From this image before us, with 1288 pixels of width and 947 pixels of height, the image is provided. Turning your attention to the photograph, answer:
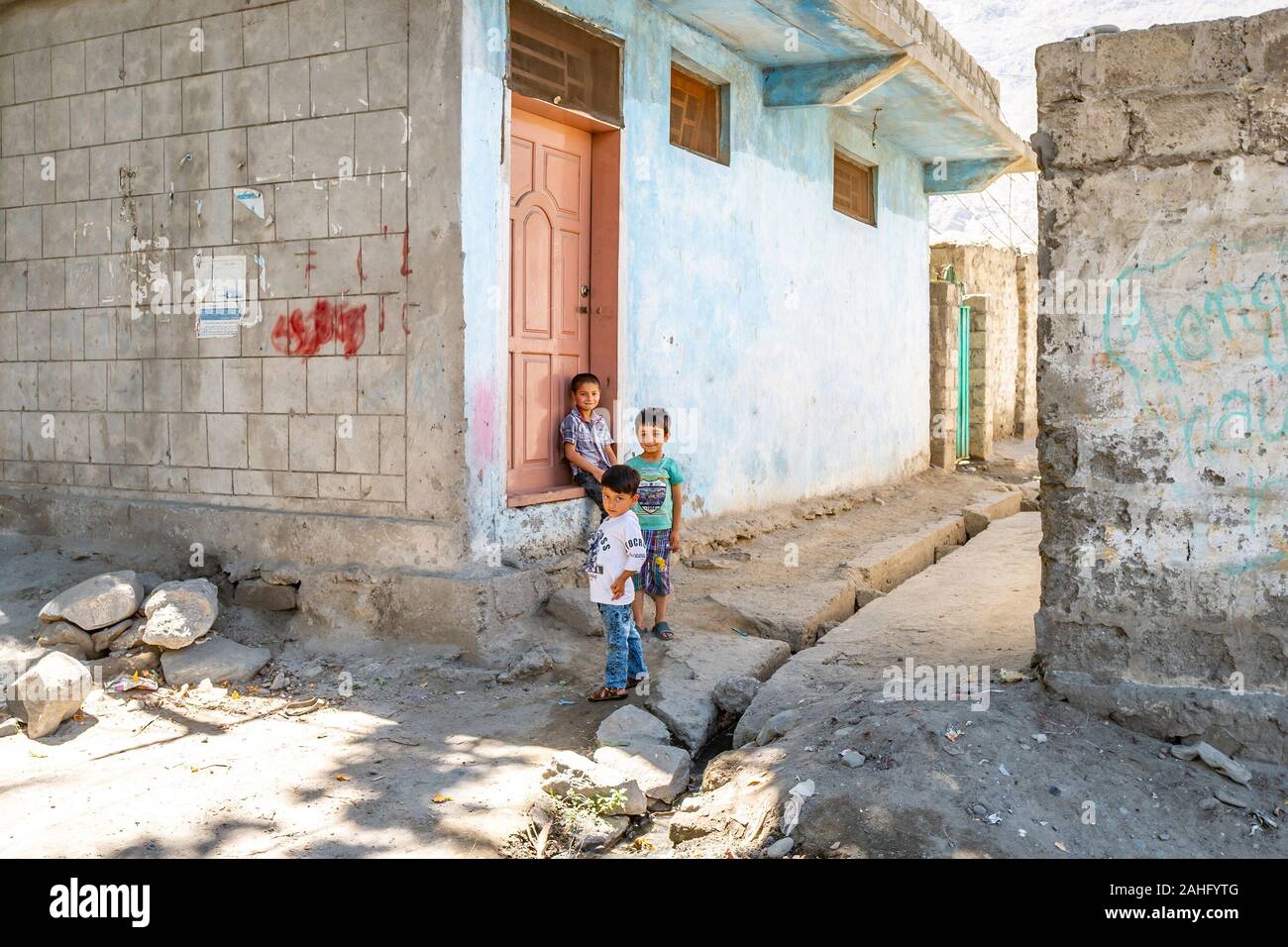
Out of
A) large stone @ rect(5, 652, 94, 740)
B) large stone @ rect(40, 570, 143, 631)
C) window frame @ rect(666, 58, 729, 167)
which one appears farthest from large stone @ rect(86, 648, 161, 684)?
window frame @ rect(666, 58, 729, 167)

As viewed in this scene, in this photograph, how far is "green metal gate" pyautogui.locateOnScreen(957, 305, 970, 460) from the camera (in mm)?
13555

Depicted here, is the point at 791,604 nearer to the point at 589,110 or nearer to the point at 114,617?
the point at 589,110

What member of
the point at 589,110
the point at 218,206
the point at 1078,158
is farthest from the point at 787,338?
the point at 1078,158

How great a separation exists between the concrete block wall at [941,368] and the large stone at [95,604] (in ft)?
31.1

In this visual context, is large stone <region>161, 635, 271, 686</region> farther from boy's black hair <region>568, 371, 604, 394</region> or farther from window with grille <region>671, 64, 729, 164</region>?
window with grille <region>671, 64, 729, 164</region>

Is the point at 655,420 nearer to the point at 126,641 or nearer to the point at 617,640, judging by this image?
the point at 617,640

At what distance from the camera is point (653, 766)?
395 cm

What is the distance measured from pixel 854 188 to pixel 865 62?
2.50 meters

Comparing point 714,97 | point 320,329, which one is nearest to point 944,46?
point 714,97

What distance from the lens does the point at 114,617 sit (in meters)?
5.28

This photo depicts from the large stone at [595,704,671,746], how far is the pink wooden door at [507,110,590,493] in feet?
6.10

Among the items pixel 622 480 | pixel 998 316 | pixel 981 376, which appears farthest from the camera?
pixel 998 316

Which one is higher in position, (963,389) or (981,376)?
(981,376)

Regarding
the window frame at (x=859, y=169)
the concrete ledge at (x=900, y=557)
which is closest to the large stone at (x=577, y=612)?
the concrete ledge at (x=900, y=557)
